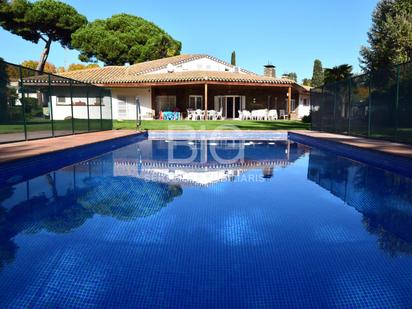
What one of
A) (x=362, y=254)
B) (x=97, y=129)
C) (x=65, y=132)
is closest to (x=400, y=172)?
(x=362, y=254)

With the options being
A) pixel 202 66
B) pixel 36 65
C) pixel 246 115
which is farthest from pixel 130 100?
pixel 36 65

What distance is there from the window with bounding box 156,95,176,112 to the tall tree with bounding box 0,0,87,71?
15480mm

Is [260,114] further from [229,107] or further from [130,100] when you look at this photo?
[130,100]

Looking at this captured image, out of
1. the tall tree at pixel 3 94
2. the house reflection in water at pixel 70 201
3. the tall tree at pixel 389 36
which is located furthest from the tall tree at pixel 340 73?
the house reflection in water at pixel 70 201

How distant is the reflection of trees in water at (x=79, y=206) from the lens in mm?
3547

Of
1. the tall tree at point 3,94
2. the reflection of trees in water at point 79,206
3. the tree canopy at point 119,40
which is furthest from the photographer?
the tree canopy at point 119,40

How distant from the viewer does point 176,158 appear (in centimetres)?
873

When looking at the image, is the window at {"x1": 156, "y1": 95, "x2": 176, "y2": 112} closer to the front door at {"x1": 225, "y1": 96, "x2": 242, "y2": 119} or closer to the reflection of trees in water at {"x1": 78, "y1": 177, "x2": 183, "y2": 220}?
the front door at {"x1": 225, "y1": 96, "x2": 242, "y2": 119}

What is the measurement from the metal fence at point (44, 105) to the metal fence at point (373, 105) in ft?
28.3

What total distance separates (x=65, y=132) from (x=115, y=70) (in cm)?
1656

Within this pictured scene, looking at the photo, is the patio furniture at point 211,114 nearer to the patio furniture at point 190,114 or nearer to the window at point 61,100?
the patio furniture at point 190,114

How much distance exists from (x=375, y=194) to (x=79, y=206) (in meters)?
4.11

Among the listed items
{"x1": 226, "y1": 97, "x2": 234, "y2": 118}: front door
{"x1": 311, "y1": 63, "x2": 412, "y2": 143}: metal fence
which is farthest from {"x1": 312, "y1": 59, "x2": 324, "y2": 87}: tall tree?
{"x1": 311, "y1": 63, "x2": 412, "y2": 143}: metal fence

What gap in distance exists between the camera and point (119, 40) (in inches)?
1291
